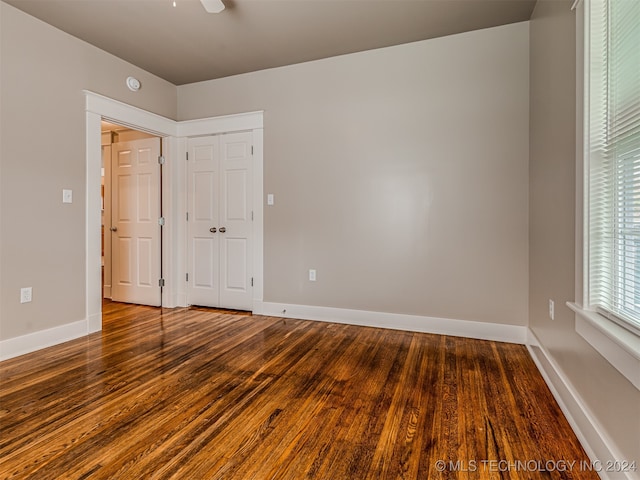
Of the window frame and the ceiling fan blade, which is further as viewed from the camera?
the ceiling fan blade

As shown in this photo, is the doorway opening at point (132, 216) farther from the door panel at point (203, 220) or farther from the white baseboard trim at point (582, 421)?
the white baseboard trim at point (582, 421)

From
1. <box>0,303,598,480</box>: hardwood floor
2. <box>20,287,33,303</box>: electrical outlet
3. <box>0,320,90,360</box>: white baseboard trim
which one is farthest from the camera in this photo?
<box>20,287,33,303</box>: electrical outlet

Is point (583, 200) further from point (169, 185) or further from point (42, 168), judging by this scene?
point (169, 185)

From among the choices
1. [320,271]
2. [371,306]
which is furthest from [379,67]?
[371,306]

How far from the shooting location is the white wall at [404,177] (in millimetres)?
2967

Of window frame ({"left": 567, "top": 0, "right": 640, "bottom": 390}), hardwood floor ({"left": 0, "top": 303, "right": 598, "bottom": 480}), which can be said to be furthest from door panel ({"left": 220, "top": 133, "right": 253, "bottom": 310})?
window frame ({"left": 567, "top": 0, "right": 640, "bottom": 390})

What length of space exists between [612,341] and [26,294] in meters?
3.78

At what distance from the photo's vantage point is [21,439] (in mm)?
1608

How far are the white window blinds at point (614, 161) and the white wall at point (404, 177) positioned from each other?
1403mm

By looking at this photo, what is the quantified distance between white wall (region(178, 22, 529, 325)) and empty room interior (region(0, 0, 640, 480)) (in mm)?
20

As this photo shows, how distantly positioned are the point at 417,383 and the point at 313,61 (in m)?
3.20

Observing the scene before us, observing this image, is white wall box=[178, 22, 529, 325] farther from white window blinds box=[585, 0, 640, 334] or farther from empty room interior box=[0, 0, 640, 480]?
white window blinds box=[585, 0, 640, 334]

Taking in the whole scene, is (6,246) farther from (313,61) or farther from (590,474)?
(590,474)

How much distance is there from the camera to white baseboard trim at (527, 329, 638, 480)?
4.33 feet
